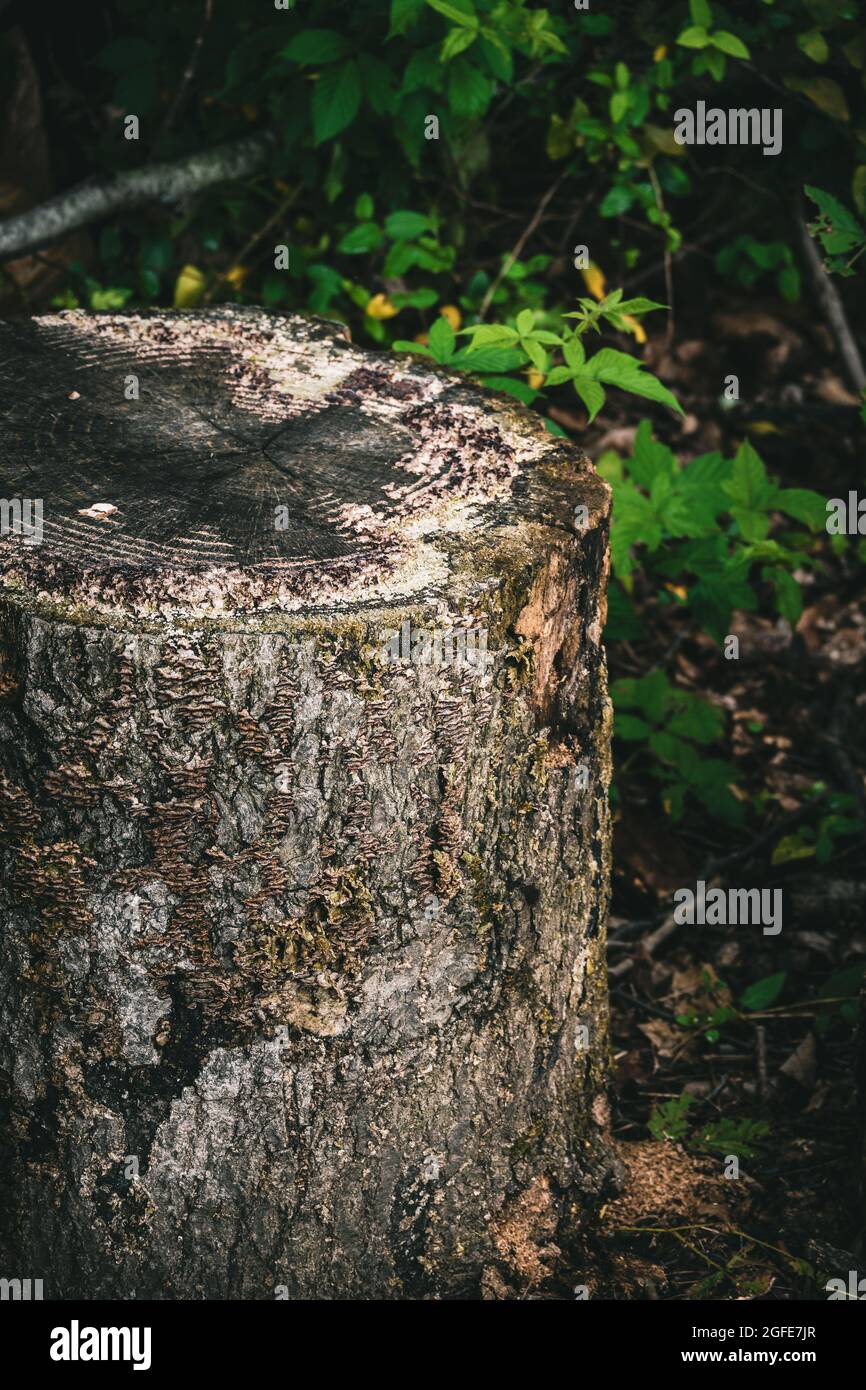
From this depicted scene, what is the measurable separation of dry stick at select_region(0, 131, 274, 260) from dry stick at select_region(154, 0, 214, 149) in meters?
0.11

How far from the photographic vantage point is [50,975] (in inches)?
83.7

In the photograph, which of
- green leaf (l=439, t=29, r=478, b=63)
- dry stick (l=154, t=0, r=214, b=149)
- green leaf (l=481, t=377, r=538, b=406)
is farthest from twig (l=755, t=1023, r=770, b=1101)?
dry stick (l=154, t=0, r=214, b=149)

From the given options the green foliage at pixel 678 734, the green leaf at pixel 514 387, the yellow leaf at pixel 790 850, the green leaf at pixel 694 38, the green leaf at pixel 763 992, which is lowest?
the green leaf at pixel 763 992

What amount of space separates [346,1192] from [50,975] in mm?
605

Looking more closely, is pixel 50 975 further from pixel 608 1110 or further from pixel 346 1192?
pixel 608 1110

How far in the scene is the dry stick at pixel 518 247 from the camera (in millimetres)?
4336

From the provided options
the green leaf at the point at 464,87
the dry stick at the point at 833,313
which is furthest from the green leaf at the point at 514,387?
the dry stick at the point at 833,313

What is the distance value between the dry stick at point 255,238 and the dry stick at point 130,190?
131mm

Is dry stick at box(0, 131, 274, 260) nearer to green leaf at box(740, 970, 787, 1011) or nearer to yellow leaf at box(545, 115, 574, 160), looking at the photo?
yellow leaf at box(545, 115, 574, 160)

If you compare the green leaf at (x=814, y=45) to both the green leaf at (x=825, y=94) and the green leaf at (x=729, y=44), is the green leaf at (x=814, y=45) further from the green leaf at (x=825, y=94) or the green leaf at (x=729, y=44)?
the green leaf at (x=729, y=44)

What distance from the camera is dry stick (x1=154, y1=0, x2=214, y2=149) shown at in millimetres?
3984

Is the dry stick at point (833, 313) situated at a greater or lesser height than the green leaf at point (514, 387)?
greater

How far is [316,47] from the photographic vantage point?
3451mm

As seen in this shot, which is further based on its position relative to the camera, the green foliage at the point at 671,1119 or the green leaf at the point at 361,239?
the green leaf at the point at 361,239
